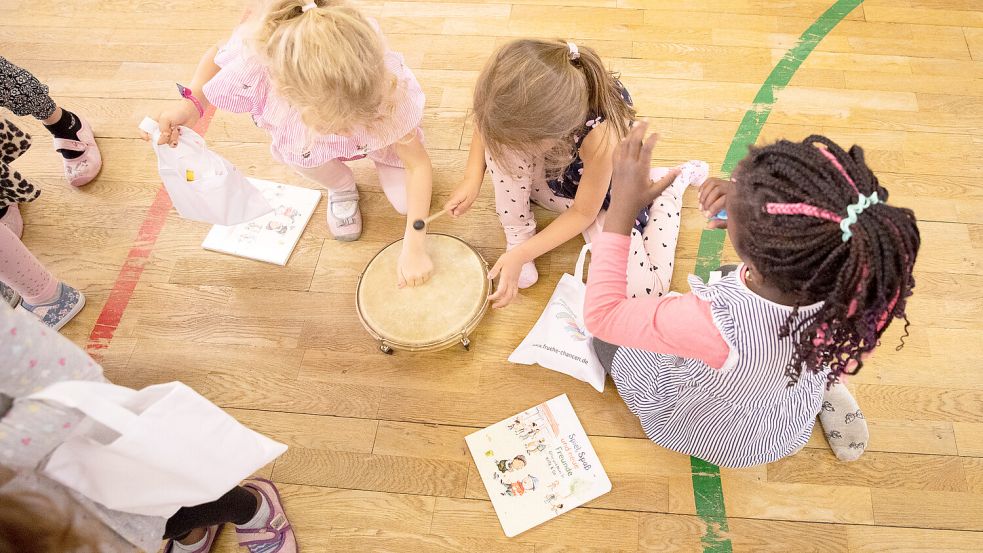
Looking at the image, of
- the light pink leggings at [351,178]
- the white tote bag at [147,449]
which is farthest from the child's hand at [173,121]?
the white tote bag at [147,449]

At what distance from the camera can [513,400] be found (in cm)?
173

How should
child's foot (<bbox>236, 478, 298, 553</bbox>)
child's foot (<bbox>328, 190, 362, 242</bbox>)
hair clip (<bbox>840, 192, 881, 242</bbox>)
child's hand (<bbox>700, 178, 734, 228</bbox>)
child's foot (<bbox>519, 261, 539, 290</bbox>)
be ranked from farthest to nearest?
child's foot (<bbox>328, 190, 362, 242</bbox>) → child's foot (<bbox>519, 261, 539, 290</bbox>) → child's foot (<bbox>236, 478, 298, 553</bbox>) → child's hand (<bbox>700, 178, 734, 228</bbox>) → hair clip (<bbox>840, 192, 881, 242</bbox>)

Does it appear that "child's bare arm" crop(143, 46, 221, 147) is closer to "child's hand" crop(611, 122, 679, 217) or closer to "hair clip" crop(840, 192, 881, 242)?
"child's hand" crop(611, 122, 679, 217)

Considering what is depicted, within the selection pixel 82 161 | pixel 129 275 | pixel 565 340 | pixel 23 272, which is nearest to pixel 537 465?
pixel 565 340

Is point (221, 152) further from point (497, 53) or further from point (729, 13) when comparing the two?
point (729, 13)

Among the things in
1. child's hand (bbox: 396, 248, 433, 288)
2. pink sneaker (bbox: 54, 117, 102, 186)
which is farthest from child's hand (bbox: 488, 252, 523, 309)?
pink sneaker (bbox: 54, 117, 102, 186)

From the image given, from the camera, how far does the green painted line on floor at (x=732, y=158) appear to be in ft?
5.11

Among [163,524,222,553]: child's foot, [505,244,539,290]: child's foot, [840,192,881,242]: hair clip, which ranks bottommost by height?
[163,524,222,553]: child's foot

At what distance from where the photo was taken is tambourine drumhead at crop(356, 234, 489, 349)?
1528 mm

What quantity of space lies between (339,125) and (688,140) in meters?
1.19

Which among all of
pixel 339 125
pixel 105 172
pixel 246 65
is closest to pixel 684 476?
pixel 339 125

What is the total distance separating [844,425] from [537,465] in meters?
0.78

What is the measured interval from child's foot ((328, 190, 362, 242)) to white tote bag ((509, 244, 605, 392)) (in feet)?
2.13

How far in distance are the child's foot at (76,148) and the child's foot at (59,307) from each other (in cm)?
45
